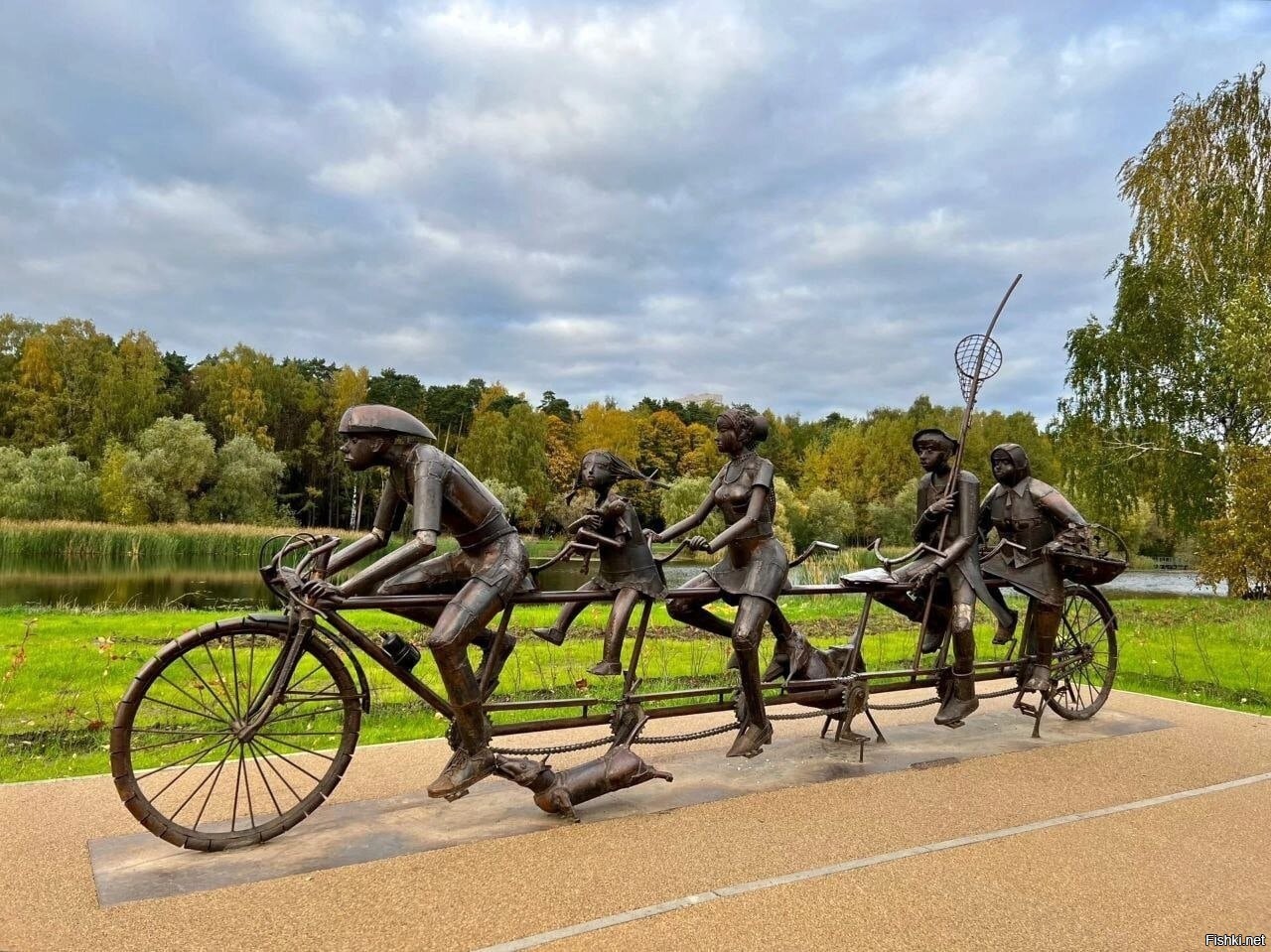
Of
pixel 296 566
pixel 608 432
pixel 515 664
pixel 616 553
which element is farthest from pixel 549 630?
pixel 608 432

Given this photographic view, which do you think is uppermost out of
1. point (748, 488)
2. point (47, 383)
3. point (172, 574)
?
point (47, 383)

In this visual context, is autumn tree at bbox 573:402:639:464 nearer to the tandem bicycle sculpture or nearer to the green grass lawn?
the green grass lawn

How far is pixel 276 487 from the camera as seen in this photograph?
39.6 metres

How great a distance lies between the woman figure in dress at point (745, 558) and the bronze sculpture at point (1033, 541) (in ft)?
6.68

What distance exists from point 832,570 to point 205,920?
17.0 m

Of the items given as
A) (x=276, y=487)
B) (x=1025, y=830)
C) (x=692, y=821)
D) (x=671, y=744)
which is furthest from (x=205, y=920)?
(x=276, y=487)

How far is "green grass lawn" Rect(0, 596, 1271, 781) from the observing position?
6.11 m

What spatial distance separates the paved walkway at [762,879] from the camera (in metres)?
3.05

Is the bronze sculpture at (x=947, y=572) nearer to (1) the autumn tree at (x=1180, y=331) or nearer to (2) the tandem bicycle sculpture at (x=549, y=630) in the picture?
(2) the tandem bicycle sculpture at (x=549, y=630)

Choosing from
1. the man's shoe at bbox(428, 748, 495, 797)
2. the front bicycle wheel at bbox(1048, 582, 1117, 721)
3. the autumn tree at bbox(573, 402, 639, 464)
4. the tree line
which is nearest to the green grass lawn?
the front bicycle wheel at bbox(1048, 582, 1117, 721)

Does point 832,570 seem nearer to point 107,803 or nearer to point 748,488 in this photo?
point 748,488

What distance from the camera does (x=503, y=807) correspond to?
4.40 meters

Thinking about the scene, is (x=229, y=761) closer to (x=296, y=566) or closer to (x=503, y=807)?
(x=503, y=807)

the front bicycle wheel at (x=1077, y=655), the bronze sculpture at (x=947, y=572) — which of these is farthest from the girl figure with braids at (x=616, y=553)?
the front bicycle wheel at (x=1077, y=655)
